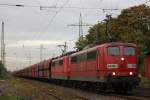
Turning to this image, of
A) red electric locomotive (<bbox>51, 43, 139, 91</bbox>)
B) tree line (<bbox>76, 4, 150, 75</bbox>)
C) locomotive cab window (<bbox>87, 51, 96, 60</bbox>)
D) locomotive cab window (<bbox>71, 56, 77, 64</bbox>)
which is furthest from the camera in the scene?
tree line (<bbox>76, 4, 150, 75</bbox>)

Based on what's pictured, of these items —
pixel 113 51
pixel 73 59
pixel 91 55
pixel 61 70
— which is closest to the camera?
pixel 113 51

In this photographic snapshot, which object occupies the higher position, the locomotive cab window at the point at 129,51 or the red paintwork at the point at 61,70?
the locomotive cab window at the point at 129,51

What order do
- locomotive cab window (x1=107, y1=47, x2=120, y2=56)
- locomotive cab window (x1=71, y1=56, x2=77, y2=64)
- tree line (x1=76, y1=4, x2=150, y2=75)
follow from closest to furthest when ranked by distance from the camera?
locomotive cab window (x1=107, y1=47, x2=120, y2=56), locomotive cab window (x1=71, y1=56, x2=77, y2=64), tree line (x1=76, y1=4, x2=150, y2=75)

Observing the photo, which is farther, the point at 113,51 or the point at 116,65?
the point at 113,51

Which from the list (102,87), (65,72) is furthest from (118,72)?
(65,72)

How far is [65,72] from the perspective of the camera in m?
46.0

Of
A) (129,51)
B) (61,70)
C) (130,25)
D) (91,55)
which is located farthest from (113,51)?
(130,25)

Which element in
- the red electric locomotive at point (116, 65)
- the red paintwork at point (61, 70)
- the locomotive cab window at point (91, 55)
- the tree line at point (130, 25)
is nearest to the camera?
the red electric locomotive at point (116, 65)

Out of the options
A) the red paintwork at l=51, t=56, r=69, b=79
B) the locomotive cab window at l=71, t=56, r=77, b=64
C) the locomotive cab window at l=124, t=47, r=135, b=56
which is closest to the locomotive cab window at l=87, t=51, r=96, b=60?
the locomotive cab window at l=124, t=47, r=135, b=56

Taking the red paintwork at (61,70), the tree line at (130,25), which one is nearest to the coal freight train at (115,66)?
the red paintwork at (61,70)

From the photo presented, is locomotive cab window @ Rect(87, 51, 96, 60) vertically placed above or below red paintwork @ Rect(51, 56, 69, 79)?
above

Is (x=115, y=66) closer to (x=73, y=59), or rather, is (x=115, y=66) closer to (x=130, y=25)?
(x=73, y=59)

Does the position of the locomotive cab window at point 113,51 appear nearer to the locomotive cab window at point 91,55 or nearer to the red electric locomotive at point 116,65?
the red electric locomotive at point 116,65

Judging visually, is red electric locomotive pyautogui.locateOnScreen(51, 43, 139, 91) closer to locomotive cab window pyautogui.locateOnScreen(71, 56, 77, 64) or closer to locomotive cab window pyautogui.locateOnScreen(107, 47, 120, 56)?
locomotive cab window pyautogui.locateOnScreen(107, 47, 120, 56)
